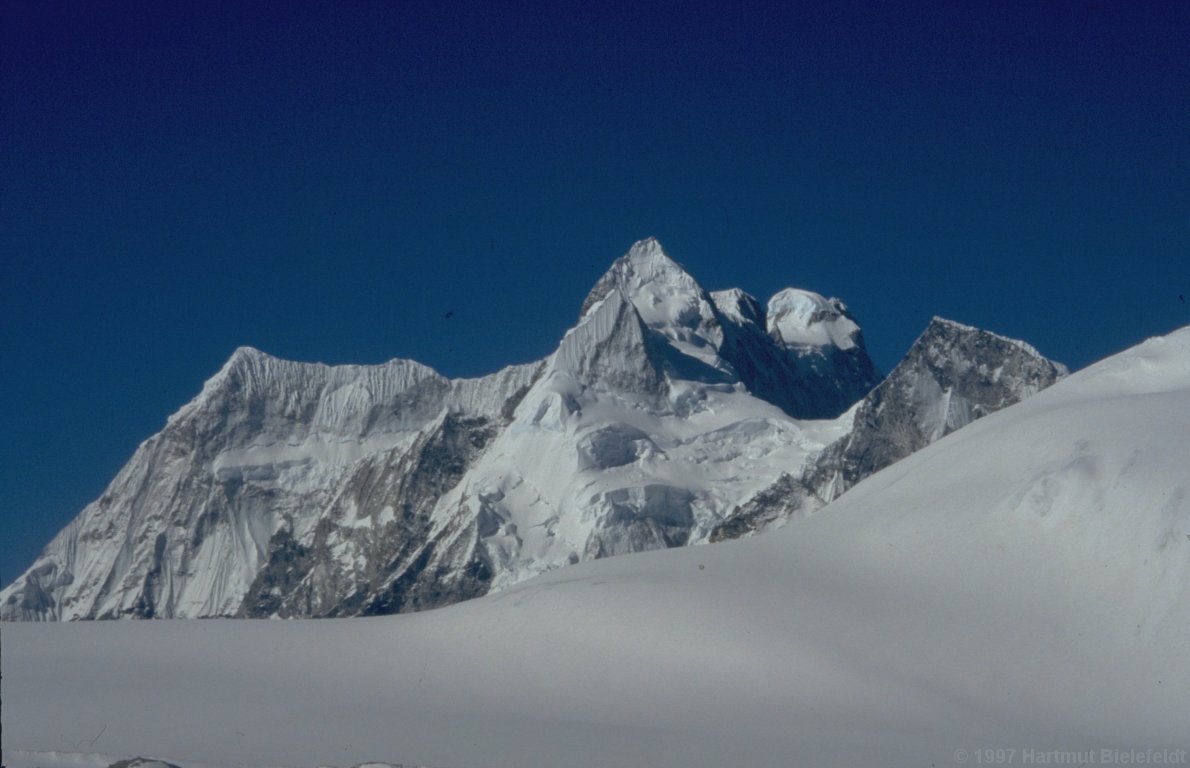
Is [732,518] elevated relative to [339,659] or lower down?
elevated

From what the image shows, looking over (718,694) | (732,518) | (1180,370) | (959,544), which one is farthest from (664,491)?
(718,694)

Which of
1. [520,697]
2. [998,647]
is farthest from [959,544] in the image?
[520,697]

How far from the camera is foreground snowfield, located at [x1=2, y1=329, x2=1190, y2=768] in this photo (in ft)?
100.0

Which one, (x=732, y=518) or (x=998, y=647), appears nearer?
(x=998, y=647)

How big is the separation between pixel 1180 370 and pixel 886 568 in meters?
20.6

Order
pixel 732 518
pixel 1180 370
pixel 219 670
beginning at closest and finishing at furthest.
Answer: pixel 219 670 → pixel 1180 370 → pixel 732 518

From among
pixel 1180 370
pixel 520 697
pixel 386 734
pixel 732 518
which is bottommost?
pixel 386 734

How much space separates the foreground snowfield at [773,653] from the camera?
100.0 feet

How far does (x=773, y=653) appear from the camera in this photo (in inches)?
1479

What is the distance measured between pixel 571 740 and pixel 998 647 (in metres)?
14.1

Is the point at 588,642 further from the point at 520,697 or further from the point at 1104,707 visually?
the point at 1104,707

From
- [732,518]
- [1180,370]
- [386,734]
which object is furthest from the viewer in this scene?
[732,518]

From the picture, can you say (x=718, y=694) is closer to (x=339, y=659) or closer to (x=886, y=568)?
(x=339, y=659)

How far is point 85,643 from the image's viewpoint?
3972cm
